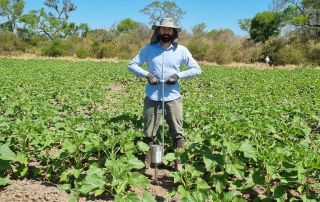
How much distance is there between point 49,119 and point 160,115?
3007 millimetres

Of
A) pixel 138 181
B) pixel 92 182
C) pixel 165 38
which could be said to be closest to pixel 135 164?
pixel 138 181

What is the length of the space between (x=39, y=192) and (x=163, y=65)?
2.04m

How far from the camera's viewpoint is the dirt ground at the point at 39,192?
432 centimetres

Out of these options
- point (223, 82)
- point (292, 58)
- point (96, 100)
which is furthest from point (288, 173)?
point (292, 58)

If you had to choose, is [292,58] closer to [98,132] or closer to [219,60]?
[219,60]

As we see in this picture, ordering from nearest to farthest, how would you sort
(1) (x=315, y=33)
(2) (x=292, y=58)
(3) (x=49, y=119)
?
(3) (x=49, y=119) → (2) (x=292, y=58) → (1) (x=315, y=33)

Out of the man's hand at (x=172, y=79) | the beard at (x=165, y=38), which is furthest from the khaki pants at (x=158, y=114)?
the beard at (x=165, y=38)

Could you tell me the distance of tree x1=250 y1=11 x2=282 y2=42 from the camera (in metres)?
49.0

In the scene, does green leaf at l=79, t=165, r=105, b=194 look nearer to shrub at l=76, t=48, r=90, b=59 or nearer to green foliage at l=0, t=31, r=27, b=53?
shrub at l=76, t=48, r=90, b=59

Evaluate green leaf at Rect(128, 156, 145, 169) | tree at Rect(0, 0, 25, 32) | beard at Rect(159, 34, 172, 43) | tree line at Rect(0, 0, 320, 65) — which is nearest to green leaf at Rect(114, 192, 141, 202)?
green leaf at Rect(128, 156, 145, 169)

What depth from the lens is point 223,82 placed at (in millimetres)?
18859

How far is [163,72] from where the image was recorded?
519 cm

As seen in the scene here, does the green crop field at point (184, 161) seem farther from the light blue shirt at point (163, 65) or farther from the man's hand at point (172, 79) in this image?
the man's hand at point (172, 79)

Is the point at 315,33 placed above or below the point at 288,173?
above
